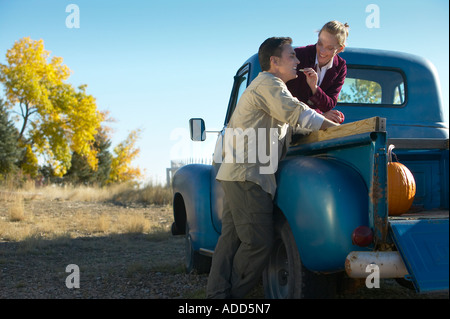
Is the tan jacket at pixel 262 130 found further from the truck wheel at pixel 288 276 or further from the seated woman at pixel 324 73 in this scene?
the seated woman at pixel 324 73

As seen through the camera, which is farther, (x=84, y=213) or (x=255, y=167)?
(x=84, y=213)

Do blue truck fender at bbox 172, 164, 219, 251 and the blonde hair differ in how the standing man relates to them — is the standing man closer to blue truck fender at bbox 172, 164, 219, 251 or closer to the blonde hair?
the blonde hair

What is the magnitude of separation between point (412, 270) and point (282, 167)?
1.12 meters

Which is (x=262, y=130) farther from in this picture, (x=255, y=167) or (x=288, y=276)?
(x=288, y=276)

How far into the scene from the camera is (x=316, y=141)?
323 cm

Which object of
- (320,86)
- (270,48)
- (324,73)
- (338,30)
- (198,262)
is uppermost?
(338,30)

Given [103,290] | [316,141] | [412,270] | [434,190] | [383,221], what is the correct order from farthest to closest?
1. [103,290]
2. [434,190]
3. [316,141]
4. [383,221]
5. [412,270]

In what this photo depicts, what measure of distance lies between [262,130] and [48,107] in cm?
2424

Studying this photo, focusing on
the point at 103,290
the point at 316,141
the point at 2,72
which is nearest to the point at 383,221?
the point at 316,141

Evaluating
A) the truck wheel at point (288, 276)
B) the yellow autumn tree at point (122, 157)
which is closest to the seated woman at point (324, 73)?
the truck wheel at point (288, 276)

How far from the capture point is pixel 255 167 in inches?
133

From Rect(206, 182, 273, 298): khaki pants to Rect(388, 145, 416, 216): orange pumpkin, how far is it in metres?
0.81

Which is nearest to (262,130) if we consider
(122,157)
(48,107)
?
(48,107)

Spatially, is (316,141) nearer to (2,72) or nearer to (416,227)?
(416,227)
